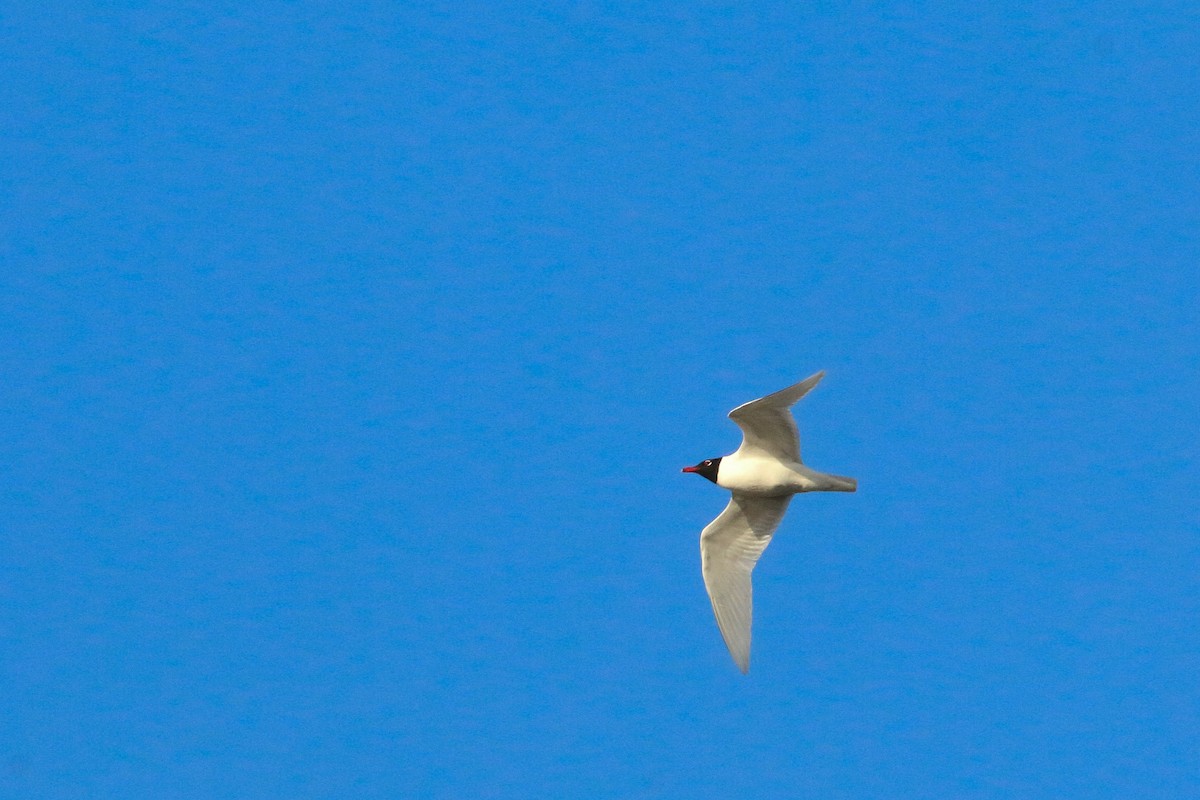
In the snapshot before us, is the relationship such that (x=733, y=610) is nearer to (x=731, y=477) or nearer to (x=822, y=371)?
(x=731, y=477)

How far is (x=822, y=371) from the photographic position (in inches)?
587

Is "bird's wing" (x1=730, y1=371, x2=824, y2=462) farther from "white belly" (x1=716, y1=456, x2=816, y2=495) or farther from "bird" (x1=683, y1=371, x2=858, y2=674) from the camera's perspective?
"white belly" (x1=716, y1=456, x2=816, y2=495)

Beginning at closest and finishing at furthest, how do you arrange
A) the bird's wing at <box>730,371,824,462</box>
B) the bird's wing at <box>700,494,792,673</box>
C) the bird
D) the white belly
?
1. the bird's wing at <box>730,371,824,462</box>
2. the bird
3. the white belly
4. the bird's wing at <box>700,494,792,673</box>

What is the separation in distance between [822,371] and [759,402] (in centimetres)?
91

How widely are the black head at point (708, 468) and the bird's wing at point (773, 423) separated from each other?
0.52 m

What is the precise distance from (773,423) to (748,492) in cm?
120

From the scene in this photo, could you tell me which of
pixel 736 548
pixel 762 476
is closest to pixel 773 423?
pixel 762 476

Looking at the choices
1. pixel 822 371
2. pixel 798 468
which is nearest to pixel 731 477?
pixel 798 468

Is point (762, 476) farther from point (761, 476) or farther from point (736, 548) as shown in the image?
point (736, 548)

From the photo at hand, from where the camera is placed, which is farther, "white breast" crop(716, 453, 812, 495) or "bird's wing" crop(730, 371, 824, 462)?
"white breast" crop(716, 453, 812, 495)

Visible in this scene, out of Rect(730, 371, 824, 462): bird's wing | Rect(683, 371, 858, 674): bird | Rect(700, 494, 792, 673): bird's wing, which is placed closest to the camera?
Rect(730, 371, 824, 462): bird's wing

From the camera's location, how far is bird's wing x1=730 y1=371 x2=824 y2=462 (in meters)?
15.3

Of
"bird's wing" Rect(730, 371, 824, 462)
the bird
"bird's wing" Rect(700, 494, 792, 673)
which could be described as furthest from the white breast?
"bird's wing" Rect(700, 494, 792, 673)

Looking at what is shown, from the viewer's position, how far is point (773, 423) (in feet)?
52.4
